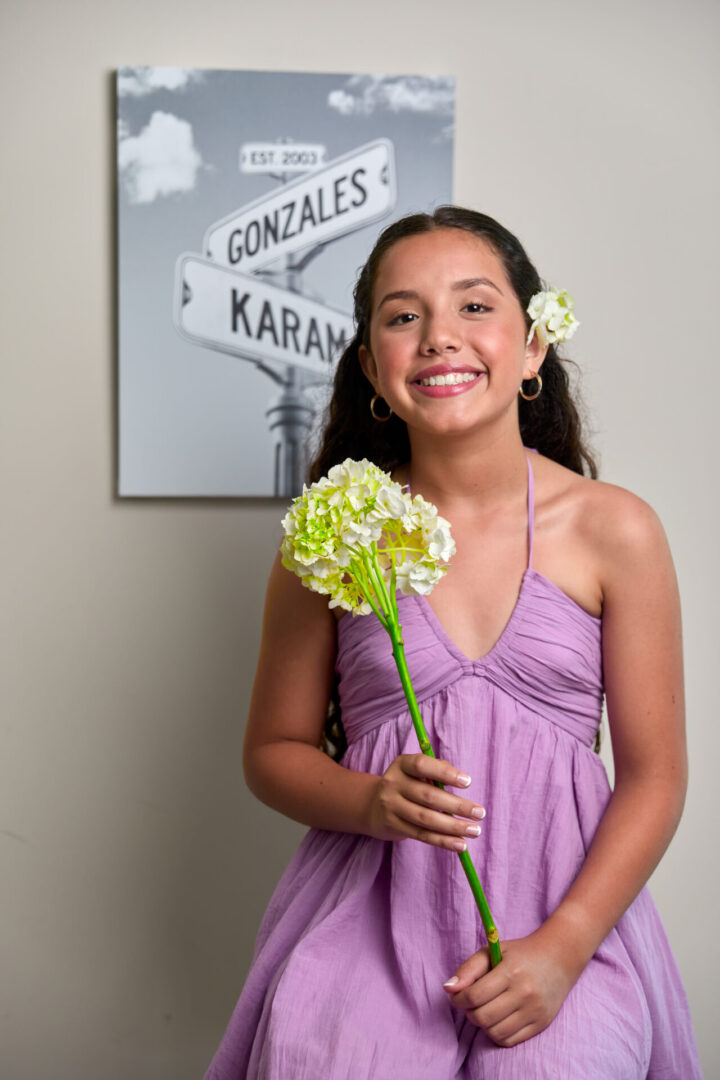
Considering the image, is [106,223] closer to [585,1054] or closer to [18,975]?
[18,975]

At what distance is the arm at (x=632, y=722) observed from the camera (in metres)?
1.17

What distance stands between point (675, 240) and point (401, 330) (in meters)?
A: 0.81

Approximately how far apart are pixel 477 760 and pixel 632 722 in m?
0.19

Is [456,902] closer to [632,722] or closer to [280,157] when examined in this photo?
[632,722]

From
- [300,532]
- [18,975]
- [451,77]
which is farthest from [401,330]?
[18,975]

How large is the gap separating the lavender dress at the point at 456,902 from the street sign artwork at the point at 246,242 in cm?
58

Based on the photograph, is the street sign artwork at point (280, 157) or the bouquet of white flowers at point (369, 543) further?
the street sign artwork at point (280, 157)

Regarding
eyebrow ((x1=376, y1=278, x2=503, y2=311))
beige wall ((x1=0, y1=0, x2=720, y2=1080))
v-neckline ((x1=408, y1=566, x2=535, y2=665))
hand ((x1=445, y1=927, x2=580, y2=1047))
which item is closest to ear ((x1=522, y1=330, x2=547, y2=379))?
eyebrow ((x1=376, y1=278, x2=503, y2=311))

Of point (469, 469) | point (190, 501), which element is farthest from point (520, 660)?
point (190, 501)

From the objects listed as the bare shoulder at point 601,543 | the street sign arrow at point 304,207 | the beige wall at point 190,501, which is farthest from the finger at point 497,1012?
the street sign arrow at point 304,207

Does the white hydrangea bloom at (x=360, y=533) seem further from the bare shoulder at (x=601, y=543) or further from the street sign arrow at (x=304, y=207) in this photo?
the street sign arrow at (x=304, y=207)

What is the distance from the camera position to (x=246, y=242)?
1.78m

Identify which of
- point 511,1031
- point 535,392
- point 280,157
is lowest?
point 511,1031

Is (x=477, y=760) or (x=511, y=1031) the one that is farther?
(x=477, y=760)
